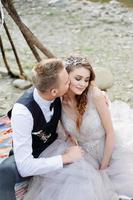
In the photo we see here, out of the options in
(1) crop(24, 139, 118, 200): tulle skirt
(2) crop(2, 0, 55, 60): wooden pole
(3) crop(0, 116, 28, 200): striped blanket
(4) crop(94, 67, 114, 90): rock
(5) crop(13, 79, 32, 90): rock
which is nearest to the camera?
(1) crop(24, 139, 118, 200): tulle skirt

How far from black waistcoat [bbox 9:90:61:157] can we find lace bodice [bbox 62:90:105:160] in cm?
8

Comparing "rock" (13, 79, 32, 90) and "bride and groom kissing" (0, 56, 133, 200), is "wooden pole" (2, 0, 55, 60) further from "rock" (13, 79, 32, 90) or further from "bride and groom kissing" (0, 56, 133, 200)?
"bride and groom kissing" (0, 56, 133, 200)

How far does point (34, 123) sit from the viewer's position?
100 inches

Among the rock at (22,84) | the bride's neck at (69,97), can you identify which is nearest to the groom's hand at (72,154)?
the bride's neck at (69,97)


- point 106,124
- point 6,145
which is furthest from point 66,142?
point 6,145

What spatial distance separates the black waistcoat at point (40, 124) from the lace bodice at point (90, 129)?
0.28ft

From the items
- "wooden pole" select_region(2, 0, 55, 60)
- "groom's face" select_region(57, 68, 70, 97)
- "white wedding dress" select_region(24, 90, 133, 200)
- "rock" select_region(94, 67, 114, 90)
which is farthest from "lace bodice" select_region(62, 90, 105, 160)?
"rock" select_region(94, 67, 114, 90)

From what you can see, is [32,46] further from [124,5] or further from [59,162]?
[124,5]

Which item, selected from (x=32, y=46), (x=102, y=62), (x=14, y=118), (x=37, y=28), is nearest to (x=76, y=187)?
(x=14, y=118)

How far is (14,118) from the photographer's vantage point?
2.49 metres

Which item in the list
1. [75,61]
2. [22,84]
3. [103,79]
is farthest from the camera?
[22,84]

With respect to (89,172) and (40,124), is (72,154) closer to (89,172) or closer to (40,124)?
(89,172)

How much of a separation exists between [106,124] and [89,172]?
0.91 ft

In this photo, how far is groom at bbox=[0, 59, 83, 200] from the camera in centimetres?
248
